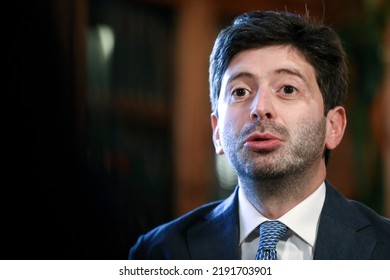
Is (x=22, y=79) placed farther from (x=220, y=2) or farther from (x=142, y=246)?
(x=220, y=2)

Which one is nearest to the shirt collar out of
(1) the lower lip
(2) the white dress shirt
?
(2) the white dress shirt

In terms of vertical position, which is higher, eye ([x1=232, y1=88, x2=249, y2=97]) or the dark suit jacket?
eye ([x1=232, y1=88, x2=249, y2=97])

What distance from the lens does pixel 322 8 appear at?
1051mm

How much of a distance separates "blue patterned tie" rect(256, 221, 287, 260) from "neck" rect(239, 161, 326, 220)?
3cm

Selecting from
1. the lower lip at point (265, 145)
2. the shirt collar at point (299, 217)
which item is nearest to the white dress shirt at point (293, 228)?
the shirt collar at point (299, 217)

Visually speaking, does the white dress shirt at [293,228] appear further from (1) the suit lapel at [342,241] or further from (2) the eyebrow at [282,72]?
(2) the eyebrow at [282,72]

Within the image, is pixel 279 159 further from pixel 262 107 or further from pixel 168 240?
pixel 168 240

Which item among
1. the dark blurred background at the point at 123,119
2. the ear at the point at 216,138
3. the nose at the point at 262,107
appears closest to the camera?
the dark blurred background at the point at 123,119

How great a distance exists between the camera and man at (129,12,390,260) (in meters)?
0.84

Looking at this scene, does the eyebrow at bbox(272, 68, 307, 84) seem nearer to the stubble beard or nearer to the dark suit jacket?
the stubble beard

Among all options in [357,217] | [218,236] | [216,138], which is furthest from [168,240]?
[357,217]

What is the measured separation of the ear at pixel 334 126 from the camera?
916mm
